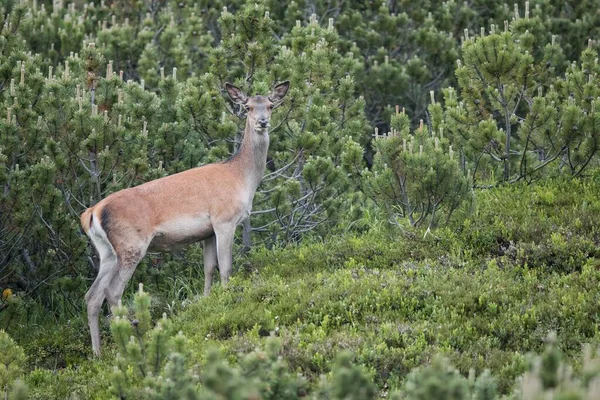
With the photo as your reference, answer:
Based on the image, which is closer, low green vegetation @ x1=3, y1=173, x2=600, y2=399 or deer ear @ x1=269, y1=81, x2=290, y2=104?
low green vegetation @ x1=3, y1=173, x2=600, y2=399

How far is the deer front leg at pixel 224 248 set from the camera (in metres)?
11.5

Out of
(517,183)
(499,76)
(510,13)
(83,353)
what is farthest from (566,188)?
(510,13)

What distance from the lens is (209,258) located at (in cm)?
1210

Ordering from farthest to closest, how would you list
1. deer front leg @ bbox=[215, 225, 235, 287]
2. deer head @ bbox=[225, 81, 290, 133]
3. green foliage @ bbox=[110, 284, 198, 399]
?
deer head @ bbox=[225, 81, 290, 133], deer front leg @ bbox=[215, 225, 235, 287], green foliage @ bbox=[110, 284, 198, 399]

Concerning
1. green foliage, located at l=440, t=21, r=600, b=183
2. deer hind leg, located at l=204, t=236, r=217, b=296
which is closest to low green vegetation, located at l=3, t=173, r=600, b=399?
deer hind leg, located at l=204, t=236, r=217, b=296

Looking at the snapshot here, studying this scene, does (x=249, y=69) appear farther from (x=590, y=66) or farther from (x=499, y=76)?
(x=590, y=66)

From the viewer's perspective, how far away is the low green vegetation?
9156mm

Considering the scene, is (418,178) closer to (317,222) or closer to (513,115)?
(317,222)

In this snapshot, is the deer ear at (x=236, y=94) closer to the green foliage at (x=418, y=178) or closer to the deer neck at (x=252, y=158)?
the deer neck at (x=252, y=158)

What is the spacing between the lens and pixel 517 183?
1340 centimetres

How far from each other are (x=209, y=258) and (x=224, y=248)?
1.90 feet

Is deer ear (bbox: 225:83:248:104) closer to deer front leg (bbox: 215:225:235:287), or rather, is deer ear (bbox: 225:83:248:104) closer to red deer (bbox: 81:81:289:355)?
red deer (bbox: 81:81:289:355)

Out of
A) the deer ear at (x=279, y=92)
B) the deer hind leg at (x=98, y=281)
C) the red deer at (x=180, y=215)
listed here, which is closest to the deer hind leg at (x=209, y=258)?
the red deer at (x=180, y=215)

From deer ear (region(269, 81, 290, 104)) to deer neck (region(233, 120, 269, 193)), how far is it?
43cm
